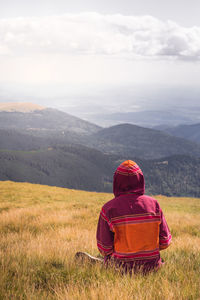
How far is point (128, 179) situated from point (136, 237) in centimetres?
89

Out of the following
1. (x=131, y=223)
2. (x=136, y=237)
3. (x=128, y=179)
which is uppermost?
(x=128, y=179)

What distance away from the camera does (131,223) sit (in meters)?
3.74

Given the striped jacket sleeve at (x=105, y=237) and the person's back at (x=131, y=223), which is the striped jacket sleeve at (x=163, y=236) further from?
the striped jacket sleeve at (x=105, y=237)

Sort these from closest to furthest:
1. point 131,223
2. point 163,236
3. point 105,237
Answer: point 131,223 < point 105,237 < point 163,236

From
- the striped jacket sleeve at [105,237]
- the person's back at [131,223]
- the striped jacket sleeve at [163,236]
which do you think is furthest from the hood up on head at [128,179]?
the striped jacket sleeve at [163,236]

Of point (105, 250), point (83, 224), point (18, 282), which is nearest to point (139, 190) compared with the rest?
point (105, 250)

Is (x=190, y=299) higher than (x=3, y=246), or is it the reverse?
(x=190, y=299)

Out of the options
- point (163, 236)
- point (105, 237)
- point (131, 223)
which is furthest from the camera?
point (163, 236)

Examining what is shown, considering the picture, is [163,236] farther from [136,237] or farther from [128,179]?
[128,179]

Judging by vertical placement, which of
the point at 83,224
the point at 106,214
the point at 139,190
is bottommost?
the point at 83,224

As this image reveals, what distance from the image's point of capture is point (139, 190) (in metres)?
3.88

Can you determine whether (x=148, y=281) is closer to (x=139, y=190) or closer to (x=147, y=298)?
(x=147, y=298)

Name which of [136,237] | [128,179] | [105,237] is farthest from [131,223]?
[128,179]

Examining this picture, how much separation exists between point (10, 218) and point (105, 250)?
783cm
